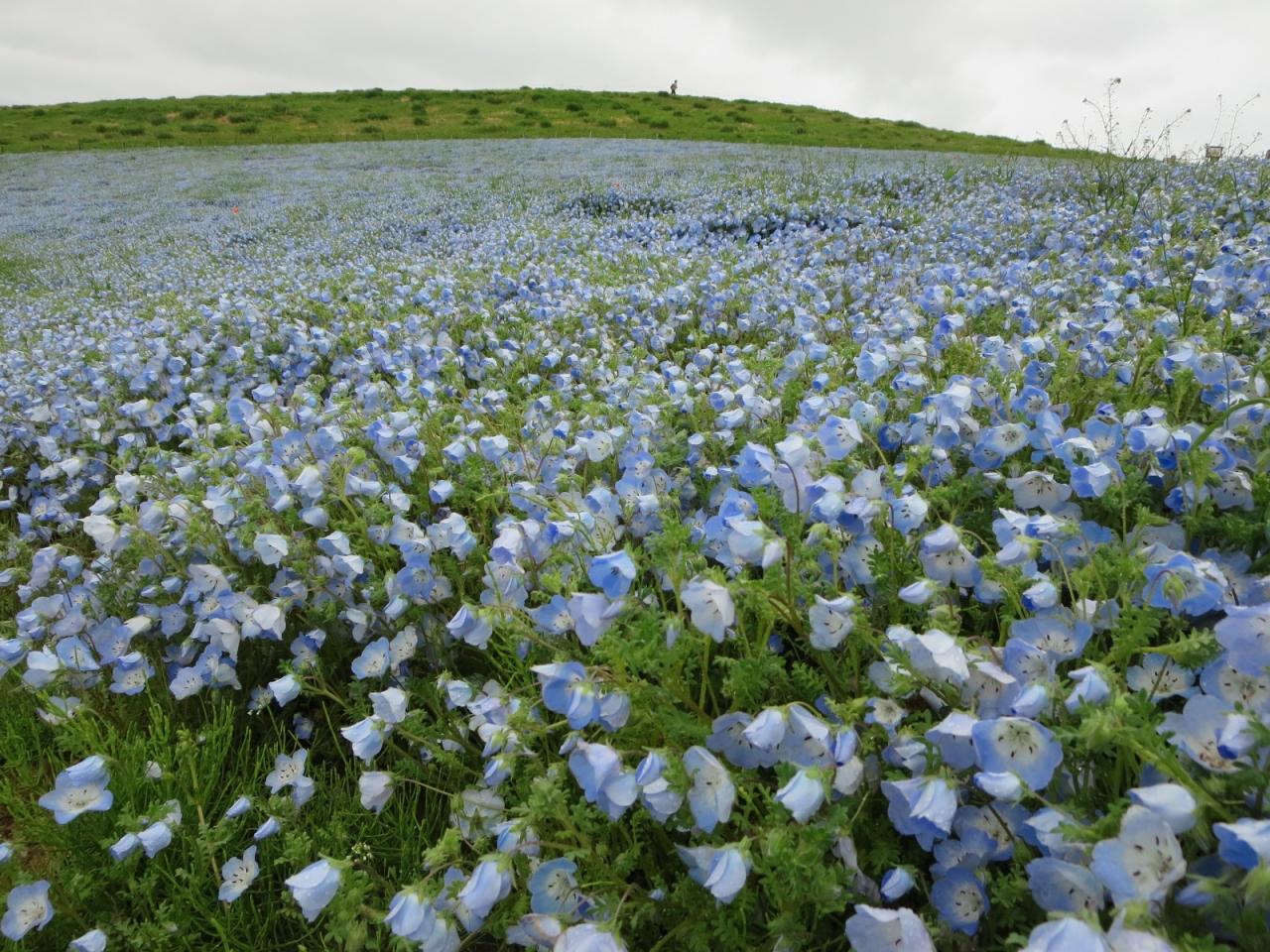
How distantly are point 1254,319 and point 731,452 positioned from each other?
2.21m

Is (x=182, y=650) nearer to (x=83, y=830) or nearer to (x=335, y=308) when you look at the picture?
(x=83, y=830)

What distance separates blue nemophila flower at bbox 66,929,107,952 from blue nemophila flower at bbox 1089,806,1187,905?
1.92 metres

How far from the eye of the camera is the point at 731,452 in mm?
2805

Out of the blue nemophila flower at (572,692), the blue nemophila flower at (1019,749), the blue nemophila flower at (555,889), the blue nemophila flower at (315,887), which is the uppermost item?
the blue nemophila flower at (1019,749)

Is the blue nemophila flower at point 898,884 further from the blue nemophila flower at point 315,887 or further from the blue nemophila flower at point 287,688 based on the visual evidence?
the blue nemophila flower at point 287,688

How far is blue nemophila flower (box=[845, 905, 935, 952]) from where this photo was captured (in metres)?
1.07

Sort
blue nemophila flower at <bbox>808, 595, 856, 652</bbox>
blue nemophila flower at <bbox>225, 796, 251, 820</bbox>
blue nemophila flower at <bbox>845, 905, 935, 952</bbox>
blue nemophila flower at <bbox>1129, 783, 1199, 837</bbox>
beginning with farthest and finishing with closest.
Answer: blue nemophila flower at <bbox>225, 796, 251, 820</bbox>, blue nemophila flower at <bbox>808, 595, 856, 652</bbox>, blue nemophila flower at <bbox>845, 905, 935, 952</bbox>, blue nemophila flower at <bbox>1129, 783, 1199, 837</bbox>

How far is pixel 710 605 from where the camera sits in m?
1.37

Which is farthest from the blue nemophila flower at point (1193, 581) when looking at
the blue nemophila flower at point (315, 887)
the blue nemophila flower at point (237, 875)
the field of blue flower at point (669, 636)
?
the blue nemophila flower at point (237, 875)

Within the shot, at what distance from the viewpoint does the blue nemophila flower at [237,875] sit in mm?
1724

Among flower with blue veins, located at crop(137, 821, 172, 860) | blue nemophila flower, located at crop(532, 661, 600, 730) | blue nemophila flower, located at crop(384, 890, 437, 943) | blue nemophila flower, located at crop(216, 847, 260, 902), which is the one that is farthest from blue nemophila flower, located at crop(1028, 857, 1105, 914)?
flower with blue veins, located at crop(137, 821, 172, 860)

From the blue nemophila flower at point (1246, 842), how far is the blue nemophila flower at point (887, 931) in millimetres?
395

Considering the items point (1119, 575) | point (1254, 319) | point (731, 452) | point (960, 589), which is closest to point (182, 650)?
point (731, 452)

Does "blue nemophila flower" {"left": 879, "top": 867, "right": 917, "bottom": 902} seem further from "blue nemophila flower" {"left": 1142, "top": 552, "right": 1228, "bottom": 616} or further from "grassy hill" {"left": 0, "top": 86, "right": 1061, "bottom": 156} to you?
"grassy hill" {"left": 0, "top": 86, "right": 1061, "bottom": 156}
